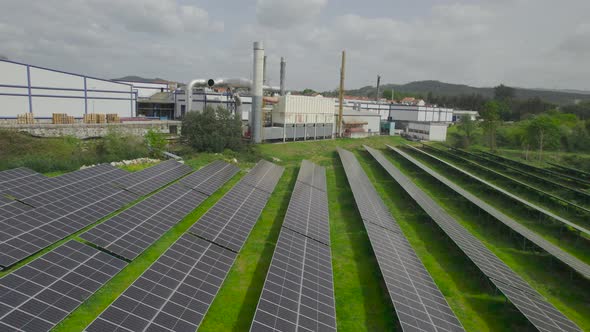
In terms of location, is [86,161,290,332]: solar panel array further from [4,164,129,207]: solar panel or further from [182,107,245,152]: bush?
[182,107,245,152]: bush

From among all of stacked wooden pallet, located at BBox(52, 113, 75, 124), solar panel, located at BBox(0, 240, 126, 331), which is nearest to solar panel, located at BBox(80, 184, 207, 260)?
solar panel, located at BBox(0, 240, 126, 331)

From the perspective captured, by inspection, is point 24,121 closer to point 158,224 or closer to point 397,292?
point 158,224

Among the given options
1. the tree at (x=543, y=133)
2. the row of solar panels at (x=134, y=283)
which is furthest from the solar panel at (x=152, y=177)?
the tree at (x=543, y=133)

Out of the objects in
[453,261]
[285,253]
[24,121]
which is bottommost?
[453,261]

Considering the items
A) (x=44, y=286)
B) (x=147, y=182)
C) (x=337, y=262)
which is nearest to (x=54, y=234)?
(x=44, y=286)

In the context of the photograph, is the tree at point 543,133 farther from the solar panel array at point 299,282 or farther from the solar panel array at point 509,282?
the solar panel array at point 299,282
